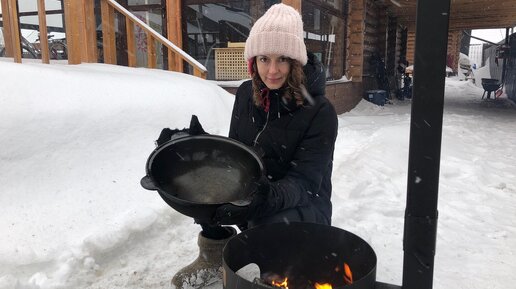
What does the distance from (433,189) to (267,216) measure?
960 millimetres

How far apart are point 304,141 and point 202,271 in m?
0.94

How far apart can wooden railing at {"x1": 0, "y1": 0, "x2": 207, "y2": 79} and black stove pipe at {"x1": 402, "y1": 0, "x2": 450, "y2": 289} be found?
522 cm

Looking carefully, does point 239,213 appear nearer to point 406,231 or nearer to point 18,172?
point 406,231

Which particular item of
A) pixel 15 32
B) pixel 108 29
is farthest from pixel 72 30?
pixel 108 29

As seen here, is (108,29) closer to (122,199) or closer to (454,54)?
(122,199)

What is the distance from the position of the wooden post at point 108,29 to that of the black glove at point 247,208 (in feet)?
19.0

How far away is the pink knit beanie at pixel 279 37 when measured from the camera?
6.75 feet

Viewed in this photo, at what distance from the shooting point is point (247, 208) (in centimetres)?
168

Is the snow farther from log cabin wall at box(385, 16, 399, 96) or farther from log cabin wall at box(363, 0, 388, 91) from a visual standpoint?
log cabin wall at box(385, 16, 399, 96)

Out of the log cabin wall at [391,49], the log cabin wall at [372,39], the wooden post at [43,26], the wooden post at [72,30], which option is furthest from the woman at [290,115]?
the log cabin wall at [391,49]

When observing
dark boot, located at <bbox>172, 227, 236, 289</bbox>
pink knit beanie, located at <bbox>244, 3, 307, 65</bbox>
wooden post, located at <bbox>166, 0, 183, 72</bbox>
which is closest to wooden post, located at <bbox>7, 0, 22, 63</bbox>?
wooden post, located at <bbox>166, 0, 183, 72</bbox>

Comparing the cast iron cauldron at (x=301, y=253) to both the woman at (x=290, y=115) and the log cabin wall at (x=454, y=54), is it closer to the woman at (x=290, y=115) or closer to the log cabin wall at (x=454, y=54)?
the woman at (x=290, y=115)

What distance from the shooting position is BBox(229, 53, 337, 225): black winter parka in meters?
2.15

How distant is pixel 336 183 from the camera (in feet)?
14.9
